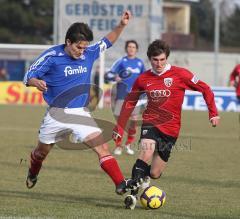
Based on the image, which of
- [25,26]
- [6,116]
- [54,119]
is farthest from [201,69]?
[54,119]

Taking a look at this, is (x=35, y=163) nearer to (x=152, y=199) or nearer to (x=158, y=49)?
(x=152, y=199)

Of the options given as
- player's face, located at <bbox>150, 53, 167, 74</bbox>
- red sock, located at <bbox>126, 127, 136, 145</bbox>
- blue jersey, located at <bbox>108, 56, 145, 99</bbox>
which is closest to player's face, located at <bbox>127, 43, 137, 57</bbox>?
blue jersey, located at <bbox>108, 56, 145, 99</bbox>

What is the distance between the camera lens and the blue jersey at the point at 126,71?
15.4m

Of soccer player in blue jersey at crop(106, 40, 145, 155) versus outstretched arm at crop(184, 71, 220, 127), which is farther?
soccer player in blue jersey at crop(106, 40, 145, 155)

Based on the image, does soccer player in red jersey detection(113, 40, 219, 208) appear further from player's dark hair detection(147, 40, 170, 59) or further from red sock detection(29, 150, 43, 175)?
red sock detection(29, 150, 43, 175)

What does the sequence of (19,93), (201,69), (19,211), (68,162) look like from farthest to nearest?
(201,69) → (19,93) → (68,162) → (19,211)

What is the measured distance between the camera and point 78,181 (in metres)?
10.5

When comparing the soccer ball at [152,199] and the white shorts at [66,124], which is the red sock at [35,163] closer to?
the white shorts at [66,124]

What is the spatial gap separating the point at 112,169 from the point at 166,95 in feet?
3.71

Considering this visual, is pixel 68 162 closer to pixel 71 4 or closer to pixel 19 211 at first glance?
pixel 19 211

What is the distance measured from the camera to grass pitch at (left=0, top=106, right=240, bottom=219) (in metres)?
8.09

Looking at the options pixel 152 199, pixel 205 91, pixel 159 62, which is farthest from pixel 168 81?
pixel 152 199

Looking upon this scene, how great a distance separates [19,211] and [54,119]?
1.19 meters

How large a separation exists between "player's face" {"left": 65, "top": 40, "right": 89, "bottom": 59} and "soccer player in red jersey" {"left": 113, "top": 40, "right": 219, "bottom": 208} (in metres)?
0.77
